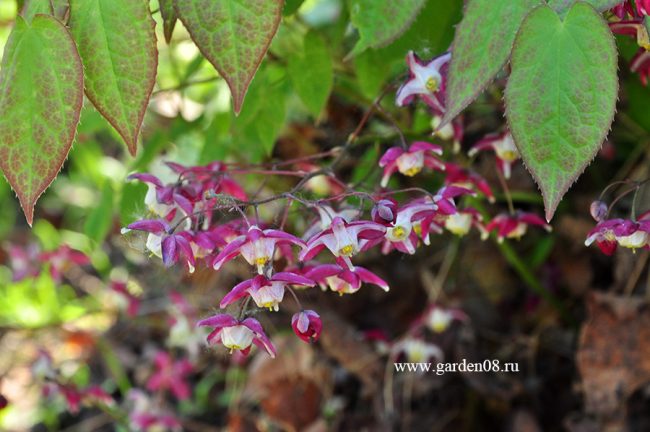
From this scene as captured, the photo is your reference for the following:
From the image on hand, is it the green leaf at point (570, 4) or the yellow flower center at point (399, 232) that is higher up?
the green leaf at point (570, 4)

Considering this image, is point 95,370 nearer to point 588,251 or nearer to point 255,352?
point 255,352

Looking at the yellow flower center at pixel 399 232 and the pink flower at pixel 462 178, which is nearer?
the yellow flower center at pixel 399 232

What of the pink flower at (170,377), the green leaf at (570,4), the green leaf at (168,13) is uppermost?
the green leaf at (570,4)

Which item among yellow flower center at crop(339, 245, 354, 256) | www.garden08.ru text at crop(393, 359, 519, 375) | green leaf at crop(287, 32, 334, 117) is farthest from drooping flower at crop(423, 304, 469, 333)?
yellow flower center at crop(339, 245, 354, 256)

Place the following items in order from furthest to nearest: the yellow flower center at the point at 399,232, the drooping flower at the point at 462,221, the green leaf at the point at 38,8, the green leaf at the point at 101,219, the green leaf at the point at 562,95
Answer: the green leaf at the point at 101,219 → the drooping flower at the point at 462,221 → the yellow flower center at the point at 399,232 → the green leaf at the point at 38,8 → the green leaf at the point at 562,95

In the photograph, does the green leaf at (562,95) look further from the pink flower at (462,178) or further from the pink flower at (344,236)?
the pink flower at (462,178)

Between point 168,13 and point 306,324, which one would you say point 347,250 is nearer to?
point 306,324

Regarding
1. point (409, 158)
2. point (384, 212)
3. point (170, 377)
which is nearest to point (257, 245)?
point (384, 212)

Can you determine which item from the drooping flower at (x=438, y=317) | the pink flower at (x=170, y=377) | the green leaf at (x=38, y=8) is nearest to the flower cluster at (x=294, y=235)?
the green leaf at (x=38, y=8)

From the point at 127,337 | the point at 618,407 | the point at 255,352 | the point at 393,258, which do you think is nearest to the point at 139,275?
the point at 127,337
